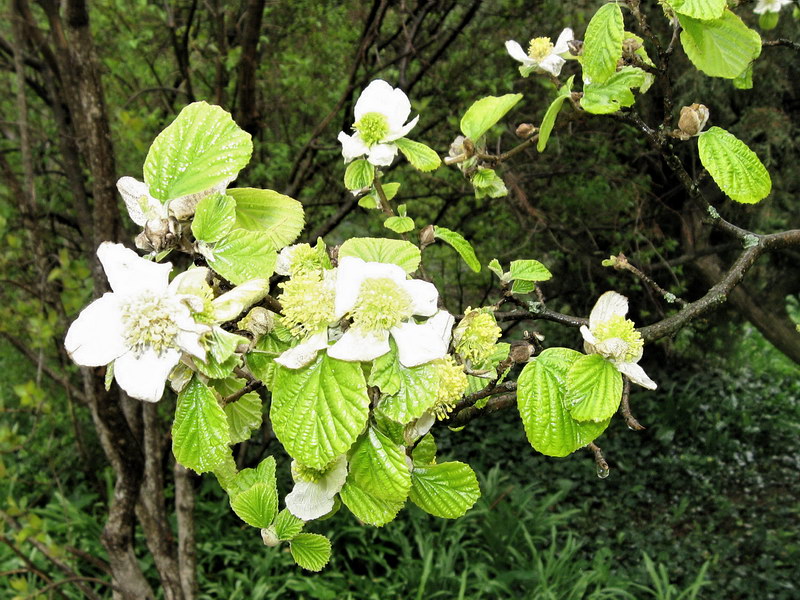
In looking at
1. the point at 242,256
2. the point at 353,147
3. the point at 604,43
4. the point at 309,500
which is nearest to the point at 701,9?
the point at 604,43

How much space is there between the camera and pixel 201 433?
47cm

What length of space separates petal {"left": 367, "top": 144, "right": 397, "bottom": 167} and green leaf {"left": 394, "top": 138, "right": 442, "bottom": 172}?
0.02 m

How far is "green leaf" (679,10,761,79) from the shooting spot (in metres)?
0.66

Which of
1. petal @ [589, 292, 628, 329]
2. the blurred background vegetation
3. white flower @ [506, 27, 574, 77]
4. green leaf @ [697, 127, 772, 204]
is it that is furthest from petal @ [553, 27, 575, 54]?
the blurred background vegetation

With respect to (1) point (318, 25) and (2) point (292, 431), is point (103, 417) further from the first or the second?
(1) point (318, 25)

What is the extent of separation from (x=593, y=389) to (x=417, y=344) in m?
0.16

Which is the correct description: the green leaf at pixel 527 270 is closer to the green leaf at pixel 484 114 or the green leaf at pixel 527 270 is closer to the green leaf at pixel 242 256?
the green leaf at pixel 484 114

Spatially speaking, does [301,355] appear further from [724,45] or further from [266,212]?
[724,45]

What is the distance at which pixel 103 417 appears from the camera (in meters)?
1.51

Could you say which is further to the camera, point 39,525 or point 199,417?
point 39,525

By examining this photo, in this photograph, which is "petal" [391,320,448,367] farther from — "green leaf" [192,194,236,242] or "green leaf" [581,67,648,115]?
"green leaf" [581,67,648,115]

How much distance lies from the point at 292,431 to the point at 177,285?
132mm

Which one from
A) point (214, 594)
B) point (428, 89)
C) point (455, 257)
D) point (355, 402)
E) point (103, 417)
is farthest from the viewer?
point (455, 257)

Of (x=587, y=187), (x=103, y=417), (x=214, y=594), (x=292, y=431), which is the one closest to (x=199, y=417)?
(x=292, y=431)
